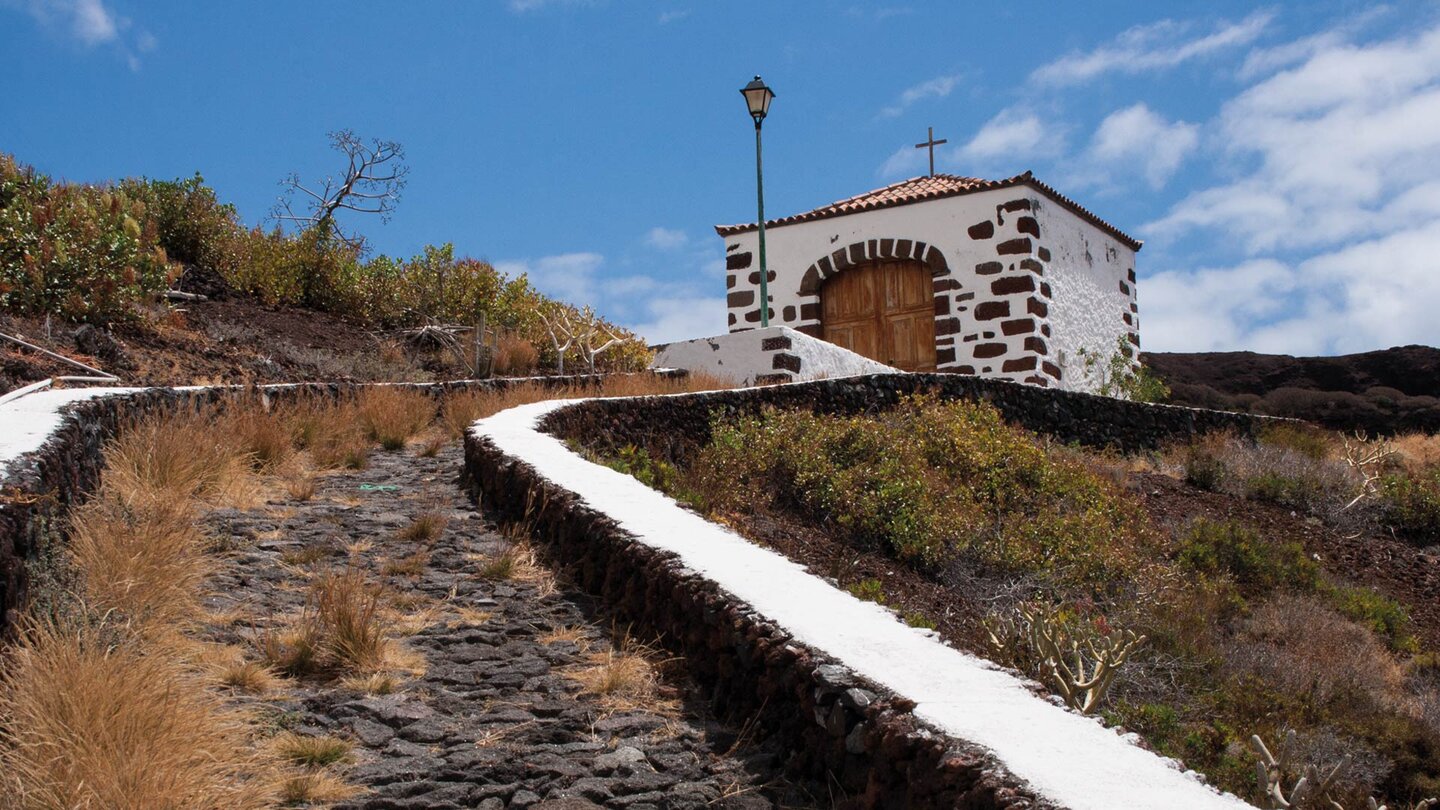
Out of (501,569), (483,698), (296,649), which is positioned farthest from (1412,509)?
(296,649)

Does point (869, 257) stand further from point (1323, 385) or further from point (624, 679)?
point (1323, 385)

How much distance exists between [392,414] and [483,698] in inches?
284

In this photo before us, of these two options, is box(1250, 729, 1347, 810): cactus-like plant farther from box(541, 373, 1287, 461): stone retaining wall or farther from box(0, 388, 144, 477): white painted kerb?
box(541, 373, 1287, 461): stone retaining wall

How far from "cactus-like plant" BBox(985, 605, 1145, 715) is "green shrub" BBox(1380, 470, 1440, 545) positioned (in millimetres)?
8822

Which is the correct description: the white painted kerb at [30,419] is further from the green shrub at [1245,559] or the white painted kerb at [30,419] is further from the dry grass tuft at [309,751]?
the green shrub at [1245,559]

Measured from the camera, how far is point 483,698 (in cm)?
564

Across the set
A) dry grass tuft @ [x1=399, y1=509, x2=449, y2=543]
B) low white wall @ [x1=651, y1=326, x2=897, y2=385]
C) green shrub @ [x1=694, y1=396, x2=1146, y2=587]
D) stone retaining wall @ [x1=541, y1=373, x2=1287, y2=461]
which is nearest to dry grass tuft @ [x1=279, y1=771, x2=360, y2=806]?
dry grass tuft @ [x1=399, y1=509, x2=449, y2=543]

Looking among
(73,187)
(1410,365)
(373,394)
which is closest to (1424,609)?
(373,394)

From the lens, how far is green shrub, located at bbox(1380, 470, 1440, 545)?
14891 mm

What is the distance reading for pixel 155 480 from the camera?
27.9 feet

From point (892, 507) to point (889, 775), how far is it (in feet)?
20.5

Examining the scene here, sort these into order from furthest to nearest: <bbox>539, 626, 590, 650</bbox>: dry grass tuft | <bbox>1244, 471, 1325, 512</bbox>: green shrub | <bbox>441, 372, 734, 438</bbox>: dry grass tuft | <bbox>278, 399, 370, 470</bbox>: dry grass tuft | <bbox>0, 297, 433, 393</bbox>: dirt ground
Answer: <bbox>1244, 471, 1325, 512</bbox>: green shrub < <bbox>0, 297, 433, 393</bbox>: dirt ground < <bbox>441, 372, 734, 438</bbox>: dry grass tuft < <bbox>278, 399, 370, 470</bbox>: dry grass tuft < <bbox>539, 626, 590, 650</bbox>: dry grass tuft

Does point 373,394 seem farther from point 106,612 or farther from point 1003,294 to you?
point 1003,294

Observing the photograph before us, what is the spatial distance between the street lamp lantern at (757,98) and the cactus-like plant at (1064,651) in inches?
462
